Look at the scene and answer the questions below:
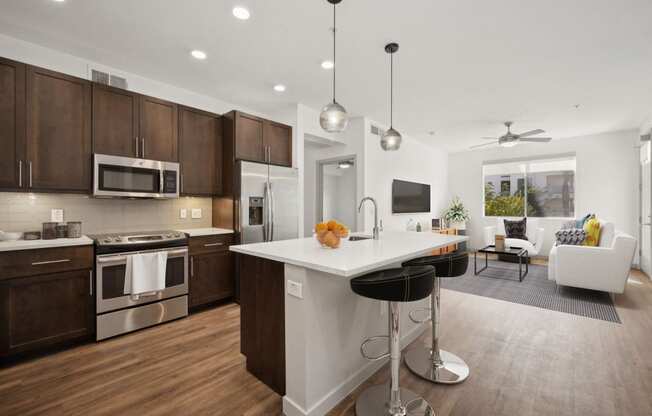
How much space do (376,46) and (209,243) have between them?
106 inches

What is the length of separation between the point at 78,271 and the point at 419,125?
207 inches

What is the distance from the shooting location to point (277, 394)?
1.79 m

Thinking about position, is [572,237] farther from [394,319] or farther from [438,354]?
[394,319]

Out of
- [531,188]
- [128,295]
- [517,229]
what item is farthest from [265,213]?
[531,188]

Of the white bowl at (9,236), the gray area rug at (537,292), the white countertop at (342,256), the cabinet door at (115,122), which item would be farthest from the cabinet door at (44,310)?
the gray area rug at (537,292)

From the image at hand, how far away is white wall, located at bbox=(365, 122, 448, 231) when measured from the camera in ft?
16.7

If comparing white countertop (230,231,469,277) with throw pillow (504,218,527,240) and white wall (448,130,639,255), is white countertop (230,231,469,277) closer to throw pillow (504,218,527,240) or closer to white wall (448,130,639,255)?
throw pillow (504,218,527,240)

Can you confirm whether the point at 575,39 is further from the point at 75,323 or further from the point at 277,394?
the point at 75,323

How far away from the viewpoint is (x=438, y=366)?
6.71ft

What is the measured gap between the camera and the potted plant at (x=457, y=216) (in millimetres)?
7160

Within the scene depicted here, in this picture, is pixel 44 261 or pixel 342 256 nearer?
pixel 342 256

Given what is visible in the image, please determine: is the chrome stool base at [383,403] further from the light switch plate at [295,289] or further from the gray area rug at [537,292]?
the gray area rug at [537,292]

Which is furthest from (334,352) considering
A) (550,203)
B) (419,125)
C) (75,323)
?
(550,203)

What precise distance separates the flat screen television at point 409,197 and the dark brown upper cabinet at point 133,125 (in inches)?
158
